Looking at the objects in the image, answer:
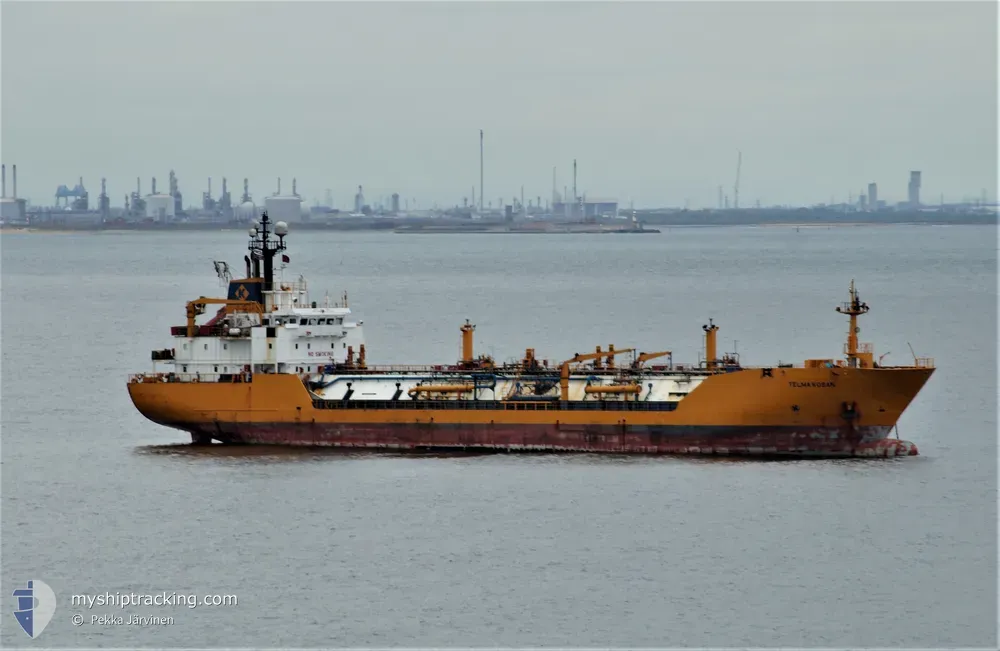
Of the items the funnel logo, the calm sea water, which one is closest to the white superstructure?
the calm sea water

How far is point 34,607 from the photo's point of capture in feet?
96.7

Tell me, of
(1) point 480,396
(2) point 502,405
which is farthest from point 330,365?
→ (2) point 502,405

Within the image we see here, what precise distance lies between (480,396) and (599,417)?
10.9ft

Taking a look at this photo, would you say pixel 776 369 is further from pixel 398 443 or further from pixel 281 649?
pixel 281 649

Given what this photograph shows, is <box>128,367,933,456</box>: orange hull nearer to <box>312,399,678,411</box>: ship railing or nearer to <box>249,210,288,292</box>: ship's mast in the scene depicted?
<box>312,399,678,411</box>: ship railing

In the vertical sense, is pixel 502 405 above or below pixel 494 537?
above

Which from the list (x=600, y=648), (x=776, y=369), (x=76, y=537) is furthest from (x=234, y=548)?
(x=776, y=369)

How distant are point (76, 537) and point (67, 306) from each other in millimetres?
65976

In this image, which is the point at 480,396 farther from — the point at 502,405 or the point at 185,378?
the point at 185,378

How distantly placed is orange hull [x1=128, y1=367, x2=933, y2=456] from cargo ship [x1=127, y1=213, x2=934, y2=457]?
0.11ft

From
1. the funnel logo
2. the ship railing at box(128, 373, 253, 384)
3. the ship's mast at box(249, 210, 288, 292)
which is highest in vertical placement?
the ship's mast at box(249, 210, 288, 292)

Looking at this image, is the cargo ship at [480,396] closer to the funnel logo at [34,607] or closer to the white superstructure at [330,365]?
the white superstructure at [330,365]

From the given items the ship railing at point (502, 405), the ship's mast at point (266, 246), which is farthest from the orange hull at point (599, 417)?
the ship's mast at point (266, 246)

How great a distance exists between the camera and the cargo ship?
4259 cm
